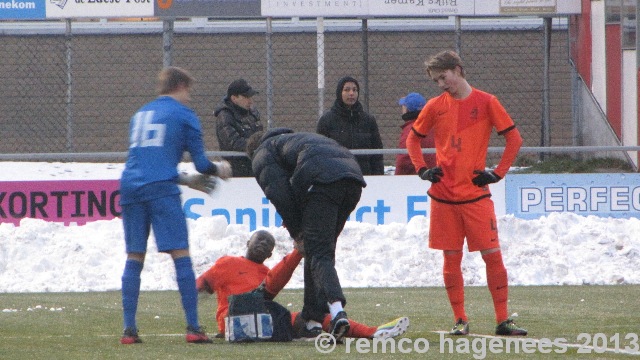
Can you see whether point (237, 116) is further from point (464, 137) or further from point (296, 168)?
point (296, 168)

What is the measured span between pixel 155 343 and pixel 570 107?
37.1ft

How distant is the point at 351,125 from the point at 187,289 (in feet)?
20.9

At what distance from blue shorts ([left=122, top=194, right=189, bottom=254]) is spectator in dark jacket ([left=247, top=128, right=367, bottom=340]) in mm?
571

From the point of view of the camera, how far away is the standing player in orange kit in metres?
8.05

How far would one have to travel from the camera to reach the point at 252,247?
8.02 m

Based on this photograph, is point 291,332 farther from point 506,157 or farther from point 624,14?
point 624,14

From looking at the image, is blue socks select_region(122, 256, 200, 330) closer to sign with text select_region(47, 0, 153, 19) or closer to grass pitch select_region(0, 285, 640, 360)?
grass pitch select_region(0, 285, 640, 360)

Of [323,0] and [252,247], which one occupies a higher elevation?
[323,0]

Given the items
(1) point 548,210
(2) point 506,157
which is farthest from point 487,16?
(2) point 506,157

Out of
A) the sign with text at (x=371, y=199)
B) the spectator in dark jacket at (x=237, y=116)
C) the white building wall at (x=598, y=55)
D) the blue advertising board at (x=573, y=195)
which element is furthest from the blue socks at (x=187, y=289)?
the white building wall at (x=598, y=55)

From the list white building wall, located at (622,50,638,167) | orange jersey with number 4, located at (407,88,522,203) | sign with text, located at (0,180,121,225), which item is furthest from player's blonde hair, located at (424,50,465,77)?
white building wall, located at (622,50,638,167)

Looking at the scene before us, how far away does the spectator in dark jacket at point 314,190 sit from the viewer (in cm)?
748

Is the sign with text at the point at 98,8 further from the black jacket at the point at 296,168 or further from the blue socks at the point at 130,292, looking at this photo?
the blue socks at the point at 130,292

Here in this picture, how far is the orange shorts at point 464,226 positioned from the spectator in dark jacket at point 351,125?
485cm
